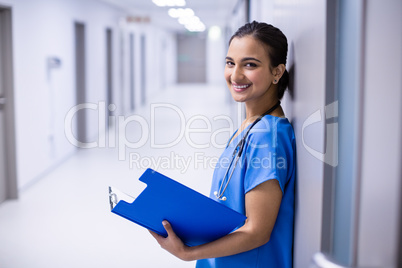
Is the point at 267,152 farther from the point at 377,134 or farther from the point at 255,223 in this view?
the point at 377,134

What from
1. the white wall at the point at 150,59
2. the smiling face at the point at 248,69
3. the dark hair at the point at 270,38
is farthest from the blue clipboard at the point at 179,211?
the white wall at the point at 150,59

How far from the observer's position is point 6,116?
4.64 m

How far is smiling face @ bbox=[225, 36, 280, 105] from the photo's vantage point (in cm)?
124

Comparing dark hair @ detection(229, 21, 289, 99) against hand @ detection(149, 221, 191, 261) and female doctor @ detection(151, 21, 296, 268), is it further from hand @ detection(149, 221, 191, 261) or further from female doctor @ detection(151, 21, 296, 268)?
hand @ detection(149, 221, 191, 261)

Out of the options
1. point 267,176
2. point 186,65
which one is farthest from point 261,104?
point 186,65

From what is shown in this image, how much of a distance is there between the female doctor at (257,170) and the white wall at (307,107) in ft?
0.14

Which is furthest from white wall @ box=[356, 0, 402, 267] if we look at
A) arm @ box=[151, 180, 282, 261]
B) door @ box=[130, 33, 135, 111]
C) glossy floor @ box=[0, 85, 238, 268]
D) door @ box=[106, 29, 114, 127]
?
door @ box=[130, 33, 135, 111]

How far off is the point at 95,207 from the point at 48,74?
92.7 inches

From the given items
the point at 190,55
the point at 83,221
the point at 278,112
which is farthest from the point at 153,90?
the point at 278,112

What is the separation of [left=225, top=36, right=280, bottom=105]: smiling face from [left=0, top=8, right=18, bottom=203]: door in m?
3.95

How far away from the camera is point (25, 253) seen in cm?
335

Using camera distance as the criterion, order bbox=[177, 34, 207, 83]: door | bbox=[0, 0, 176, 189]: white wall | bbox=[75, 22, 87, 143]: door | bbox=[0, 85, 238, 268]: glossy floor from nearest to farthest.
Result: bbox=[0, 85, 238, 268]: glossy floor → bbox=[0, 0, 176, 189]: white wall → bbox=[75, 22, 87, 143]: door → bbox=[177, 34, 207, 83]: door

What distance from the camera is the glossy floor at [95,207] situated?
3.28m

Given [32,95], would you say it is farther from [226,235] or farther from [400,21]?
[400,21]
